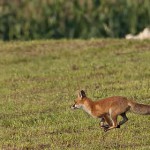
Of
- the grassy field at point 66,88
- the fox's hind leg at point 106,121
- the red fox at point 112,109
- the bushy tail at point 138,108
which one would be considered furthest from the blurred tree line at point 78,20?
the bushy tail at point 138,108

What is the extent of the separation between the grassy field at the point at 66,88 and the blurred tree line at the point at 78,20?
2247mm

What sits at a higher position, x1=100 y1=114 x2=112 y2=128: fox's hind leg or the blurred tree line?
the blurred tree line

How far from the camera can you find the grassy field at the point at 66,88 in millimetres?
11742

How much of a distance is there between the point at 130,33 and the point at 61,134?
13.8 metres

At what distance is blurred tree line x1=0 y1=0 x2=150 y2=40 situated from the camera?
997 inches

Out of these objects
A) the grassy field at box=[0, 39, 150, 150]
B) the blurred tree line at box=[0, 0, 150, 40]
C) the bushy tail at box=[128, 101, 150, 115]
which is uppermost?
the blurred tree line at box=[0, 0, 150, 40]

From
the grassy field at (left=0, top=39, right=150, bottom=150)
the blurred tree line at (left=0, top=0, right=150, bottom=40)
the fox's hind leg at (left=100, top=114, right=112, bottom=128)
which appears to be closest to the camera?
the grassy field at (left=0, top=39, right=150, bottom=150)

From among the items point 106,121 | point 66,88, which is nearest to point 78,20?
point 66,88

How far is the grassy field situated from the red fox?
7.0 inches

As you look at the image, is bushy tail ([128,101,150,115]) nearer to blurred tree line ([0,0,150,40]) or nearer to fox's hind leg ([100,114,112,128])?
fox's hind leg ([100,114,112,128])

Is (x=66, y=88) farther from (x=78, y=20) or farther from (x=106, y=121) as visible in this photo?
(x=78, y=20)

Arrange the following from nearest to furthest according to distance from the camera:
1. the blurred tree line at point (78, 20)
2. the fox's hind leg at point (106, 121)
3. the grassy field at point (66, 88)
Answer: the grassy field at point (66, 88) → the fox's hind leg at point (106, 121) → the blurred tree line at point (78, 20)

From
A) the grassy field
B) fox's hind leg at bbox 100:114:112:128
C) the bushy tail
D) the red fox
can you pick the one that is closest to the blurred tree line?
the grassy field

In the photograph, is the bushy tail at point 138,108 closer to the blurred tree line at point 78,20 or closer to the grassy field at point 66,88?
the grassy field at point 66,88
